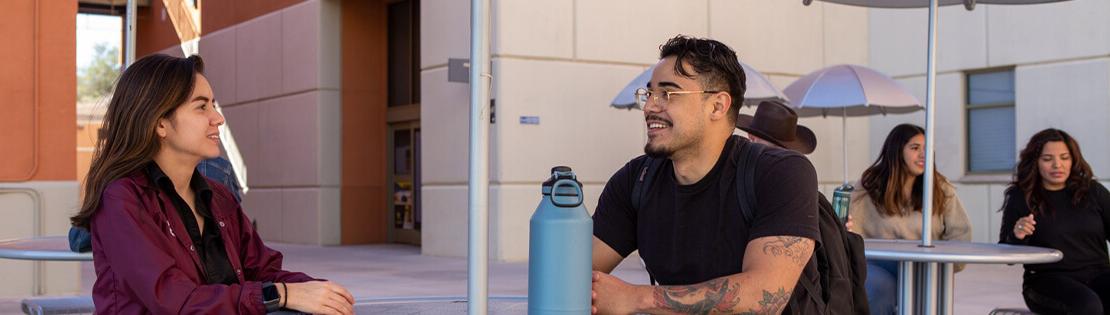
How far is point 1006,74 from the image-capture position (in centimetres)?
1368

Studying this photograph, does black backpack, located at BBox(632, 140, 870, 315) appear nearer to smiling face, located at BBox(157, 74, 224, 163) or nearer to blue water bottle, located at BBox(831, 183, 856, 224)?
smiling face, located at BBox(157, 74, 224, 163)

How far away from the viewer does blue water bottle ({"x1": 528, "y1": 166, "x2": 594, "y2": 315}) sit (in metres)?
2.01

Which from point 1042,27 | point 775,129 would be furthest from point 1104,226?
point 1042,27

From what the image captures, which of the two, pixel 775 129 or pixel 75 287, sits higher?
pixel 775 129

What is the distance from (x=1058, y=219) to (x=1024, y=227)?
0.82 ft

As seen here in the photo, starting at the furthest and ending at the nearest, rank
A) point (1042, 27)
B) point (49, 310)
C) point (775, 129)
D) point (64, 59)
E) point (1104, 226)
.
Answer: point (1042, 27)
point (64, 59)
point (1104, 226)
point (49, 310)
point (775, 129)

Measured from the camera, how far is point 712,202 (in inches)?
109

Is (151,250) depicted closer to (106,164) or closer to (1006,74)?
(106,164)

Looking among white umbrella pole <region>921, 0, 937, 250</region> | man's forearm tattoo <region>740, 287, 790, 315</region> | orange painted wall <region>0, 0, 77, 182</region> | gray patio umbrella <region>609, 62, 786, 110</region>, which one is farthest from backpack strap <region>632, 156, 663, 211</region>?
gray patio umbrella <region>609, 62, 786, 110</region>

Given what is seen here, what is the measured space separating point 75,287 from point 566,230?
7.86 metres

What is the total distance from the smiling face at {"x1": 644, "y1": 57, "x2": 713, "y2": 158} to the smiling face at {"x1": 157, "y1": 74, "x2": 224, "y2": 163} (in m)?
0.94

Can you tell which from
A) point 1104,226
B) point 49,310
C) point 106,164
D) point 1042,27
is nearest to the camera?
point 106,164

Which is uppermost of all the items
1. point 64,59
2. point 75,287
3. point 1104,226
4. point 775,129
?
point 64,59

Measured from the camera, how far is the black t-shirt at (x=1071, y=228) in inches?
227
